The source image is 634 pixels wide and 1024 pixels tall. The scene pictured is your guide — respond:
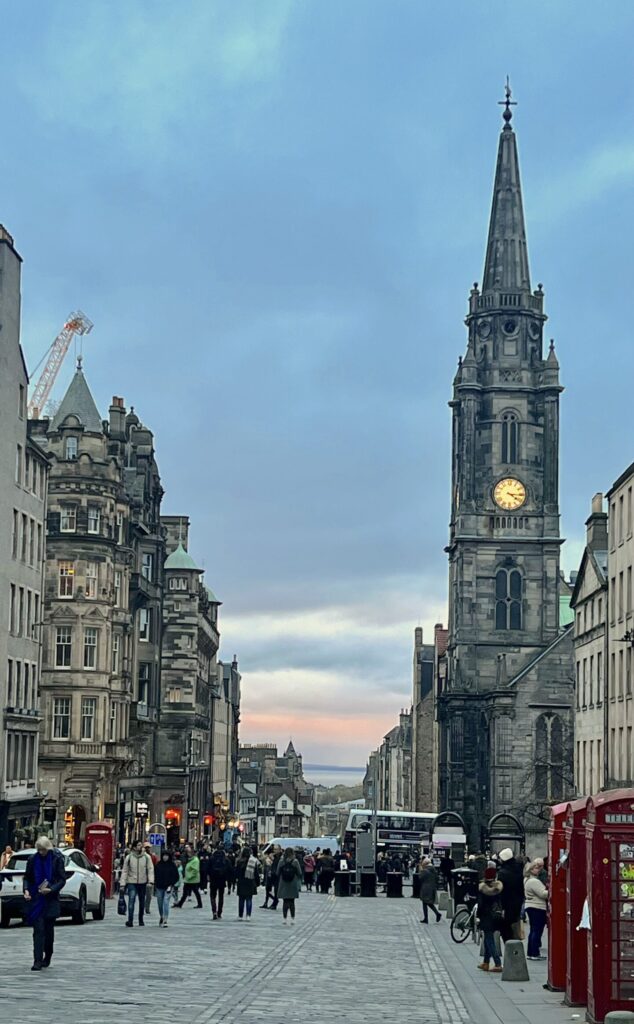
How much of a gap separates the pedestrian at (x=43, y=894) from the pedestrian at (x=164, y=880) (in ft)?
36.7

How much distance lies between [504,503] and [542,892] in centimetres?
7966

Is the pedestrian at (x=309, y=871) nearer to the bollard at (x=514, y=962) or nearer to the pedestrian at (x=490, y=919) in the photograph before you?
the pedestrian at (x=490, y=919)

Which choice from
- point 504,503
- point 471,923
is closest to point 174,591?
point 504,503

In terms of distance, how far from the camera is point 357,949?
104 ft

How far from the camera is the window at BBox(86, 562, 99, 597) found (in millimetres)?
76562

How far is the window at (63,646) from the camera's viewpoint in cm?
7556

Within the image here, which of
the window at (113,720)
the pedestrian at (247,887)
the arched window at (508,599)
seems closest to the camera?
the pedestrian at (247,887)

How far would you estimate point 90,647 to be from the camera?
250 feet

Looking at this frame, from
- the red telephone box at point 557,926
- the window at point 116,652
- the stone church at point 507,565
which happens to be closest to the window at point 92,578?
the window at point 116,652

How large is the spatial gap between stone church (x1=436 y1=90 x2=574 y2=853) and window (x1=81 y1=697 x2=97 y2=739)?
34.7 m

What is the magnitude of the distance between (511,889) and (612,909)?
9.03 metres

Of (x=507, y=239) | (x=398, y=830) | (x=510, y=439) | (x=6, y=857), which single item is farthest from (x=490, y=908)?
(x=507, y=239)

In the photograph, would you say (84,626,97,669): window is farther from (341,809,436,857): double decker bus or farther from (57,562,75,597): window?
Result: (341,809,436,857): double decker bus

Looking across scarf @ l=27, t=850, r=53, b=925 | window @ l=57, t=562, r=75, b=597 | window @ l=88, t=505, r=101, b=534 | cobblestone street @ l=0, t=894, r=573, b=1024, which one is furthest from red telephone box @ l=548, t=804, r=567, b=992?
window @ l=88, t=505, r=101, b=534
